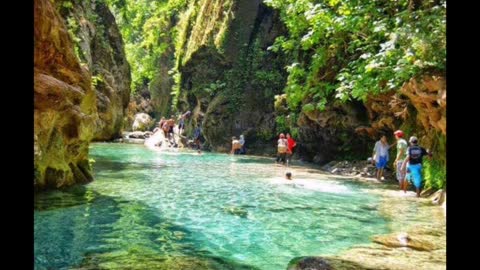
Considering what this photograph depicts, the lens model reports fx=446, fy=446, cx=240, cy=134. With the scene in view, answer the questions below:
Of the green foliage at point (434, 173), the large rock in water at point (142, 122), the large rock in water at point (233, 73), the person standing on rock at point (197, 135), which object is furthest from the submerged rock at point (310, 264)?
the large rock in water at point (142, 122)

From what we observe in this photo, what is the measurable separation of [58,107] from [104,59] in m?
19.6

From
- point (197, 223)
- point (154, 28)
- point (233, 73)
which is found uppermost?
point (154, 28)

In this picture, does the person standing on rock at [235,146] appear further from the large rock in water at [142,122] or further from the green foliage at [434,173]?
the large rock in water at [142,122]

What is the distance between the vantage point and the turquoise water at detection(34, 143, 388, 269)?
6.94 m

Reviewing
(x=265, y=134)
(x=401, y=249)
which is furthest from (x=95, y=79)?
(x=401, y=249)

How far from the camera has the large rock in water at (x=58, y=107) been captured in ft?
34.0

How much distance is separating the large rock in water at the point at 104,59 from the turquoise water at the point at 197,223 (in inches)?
388

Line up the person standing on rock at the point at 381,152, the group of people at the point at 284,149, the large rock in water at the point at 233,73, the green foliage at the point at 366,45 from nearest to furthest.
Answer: the green foliage at the point at 366,45, the person standing on rock at the point at 381,152, the group of people at the point at 284,149, the large rock in water at the point at 233,73

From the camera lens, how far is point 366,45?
61.3 feet

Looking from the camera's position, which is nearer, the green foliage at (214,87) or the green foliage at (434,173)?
the green foliage at (434,173)

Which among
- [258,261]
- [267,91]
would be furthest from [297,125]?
[258,261]

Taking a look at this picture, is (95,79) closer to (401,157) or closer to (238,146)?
(238,146)

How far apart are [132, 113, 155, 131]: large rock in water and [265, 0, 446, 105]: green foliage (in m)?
30.3
